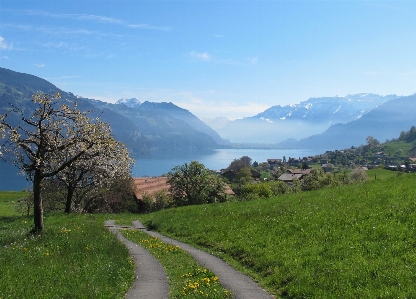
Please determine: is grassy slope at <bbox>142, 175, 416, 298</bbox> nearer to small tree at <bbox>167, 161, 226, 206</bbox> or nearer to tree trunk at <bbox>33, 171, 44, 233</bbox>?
tree trunk at <bbox>33, 171, 44, 233</bbox>

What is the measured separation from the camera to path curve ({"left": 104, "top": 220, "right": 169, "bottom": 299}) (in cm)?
1199

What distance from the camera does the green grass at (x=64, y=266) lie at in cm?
1051

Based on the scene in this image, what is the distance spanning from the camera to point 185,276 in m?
14.2

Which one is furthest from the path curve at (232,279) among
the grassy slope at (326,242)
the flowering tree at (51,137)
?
the flowering tree at (51,137)

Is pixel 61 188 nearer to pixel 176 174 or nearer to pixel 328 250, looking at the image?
pixel 176 174

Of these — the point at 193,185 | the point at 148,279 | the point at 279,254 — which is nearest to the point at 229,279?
the point at 279,254

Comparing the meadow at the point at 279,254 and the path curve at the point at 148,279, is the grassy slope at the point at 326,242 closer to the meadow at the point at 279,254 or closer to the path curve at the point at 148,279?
the meadow at the point at 279,254

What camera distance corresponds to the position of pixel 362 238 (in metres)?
15.3

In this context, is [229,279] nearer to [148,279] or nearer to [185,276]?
[185,276]

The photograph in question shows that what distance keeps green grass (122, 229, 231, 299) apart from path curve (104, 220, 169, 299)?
0.26 metres

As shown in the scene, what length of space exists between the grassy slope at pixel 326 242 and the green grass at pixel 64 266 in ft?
18.7

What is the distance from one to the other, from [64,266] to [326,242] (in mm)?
10809

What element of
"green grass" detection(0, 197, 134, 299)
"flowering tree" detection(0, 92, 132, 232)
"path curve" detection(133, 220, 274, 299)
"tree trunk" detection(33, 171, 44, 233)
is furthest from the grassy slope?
"tree trunk" detection(33, 171, 44, 233)

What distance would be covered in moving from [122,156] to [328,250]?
13.0 m
